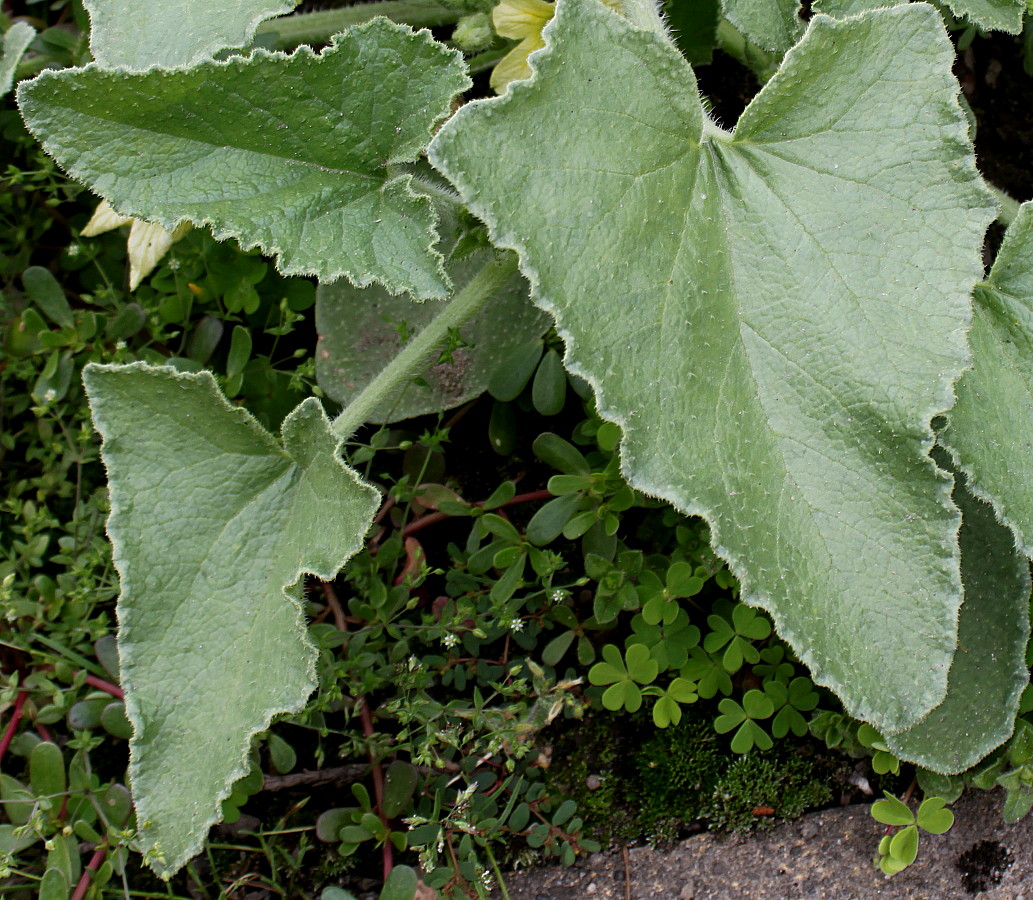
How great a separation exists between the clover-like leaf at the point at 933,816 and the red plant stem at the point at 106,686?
1.55 metres

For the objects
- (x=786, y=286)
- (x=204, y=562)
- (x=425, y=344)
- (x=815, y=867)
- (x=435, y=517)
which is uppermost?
(x=786, y=286)

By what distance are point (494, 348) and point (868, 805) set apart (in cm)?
122

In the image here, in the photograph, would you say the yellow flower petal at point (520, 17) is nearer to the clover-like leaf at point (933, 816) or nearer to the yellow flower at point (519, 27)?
the yellow flower at point (519, 27)

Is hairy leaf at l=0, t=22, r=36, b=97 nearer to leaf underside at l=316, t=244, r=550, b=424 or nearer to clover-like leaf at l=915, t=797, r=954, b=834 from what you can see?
leaf underside at l=316, t=244, r=550, b=424

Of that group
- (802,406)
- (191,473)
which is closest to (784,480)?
(802,406)

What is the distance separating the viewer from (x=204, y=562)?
1.66 metres

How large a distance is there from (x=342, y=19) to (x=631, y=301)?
1222 millimetres

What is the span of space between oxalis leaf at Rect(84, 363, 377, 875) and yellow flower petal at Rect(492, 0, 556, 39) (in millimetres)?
910

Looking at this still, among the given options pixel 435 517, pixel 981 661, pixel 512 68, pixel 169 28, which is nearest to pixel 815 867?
pixel 981 661

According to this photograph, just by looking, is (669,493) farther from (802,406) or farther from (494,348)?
(494,348)

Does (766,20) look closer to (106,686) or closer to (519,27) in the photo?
(519,27)

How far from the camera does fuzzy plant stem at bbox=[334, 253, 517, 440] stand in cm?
180

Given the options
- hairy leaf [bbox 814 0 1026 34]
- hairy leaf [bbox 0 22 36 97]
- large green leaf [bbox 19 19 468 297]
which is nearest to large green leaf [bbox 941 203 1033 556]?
hairy leaf [bbox 814 0 1026 34]

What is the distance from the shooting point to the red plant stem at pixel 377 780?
5.96ft
